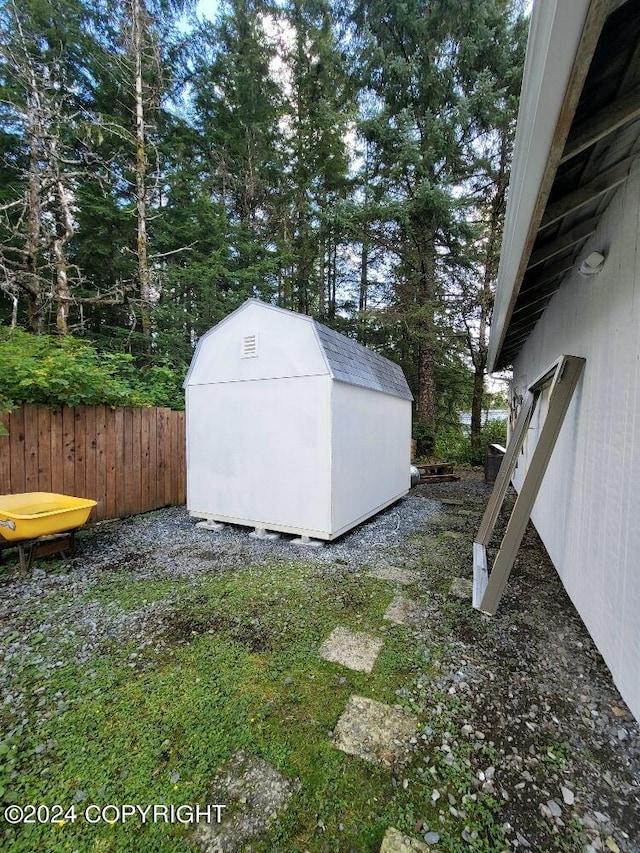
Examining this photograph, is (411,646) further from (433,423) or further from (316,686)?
(433,423)

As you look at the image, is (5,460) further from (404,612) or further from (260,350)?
(404,612)

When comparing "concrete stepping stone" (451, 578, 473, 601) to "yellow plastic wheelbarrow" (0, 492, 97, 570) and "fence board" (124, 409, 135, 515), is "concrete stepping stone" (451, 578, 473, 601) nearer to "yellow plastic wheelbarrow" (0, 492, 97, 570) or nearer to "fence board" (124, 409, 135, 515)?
"yellow plastic wheelbarrow" (0, 492, 97, 570)

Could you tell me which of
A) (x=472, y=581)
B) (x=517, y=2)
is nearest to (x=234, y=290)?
(x=472, y=581)

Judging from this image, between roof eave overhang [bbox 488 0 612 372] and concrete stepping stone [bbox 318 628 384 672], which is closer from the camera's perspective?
roof eave overhang [bbox 488 0 612 372]

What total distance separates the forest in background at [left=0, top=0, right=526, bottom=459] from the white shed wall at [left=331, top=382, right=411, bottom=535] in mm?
3669

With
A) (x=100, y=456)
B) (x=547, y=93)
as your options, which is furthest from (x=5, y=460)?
(x=547, y=93)

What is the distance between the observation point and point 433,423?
34.6 feet

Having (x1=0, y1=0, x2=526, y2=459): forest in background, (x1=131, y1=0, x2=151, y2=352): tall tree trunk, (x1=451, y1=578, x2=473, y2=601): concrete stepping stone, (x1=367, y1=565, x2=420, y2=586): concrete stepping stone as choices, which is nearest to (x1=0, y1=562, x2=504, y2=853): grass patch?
(x1=367, y1=565, x2=420, y2=586): concrete stepping stone

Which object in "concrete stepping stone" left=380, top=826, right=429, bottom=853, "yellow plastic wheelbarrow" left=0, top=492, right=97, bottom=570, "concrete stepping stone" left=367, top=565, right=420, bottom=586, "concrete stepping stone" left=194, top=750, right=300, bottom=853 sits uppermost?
"yellow plastic wheelbarrow" left=0, top=492, right=97, bottom=570

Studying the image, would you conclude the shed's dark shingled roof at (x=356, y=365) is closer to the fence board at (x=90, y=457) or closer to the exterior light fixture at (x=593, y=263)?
the exterior light fixture at (x=593, y=263)

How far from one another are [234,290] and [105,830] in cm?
951

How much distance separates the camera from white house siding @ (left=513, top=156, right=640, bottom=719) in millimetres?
1810

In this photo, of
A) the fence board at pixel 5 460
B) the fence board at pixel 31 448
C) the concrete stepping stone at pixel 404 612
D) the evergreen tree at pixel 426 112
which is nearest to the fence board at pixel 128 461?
the fence board at pixel 31 448

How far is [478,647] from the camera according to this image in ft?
7.29
